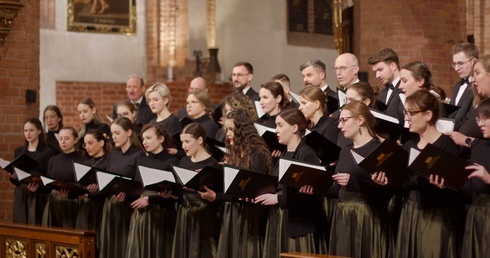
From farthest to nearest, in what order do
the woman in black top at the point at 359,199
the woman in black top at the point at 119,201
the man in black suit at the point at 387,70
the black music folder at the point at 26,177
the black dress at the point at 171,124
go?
the black music folder at the point at 26,177, the black dress at the point at 171,124, the woman in black top at the point at 119,201, the man in black suit at the point at 387,70, the woman in black top at the point at 359,199

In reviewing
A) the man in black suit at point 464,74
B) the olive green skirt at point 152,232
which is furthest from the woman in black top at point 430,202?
the olive green skirt at point 152,232

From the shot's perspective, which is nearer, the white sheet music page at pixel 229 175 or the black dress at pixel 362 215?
the black dress at pixel 362 215

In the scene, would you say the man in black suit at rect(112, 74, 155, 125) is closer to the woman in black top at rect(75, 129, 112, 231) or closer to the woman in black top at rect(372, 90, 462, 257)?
the woman in black top at rect(75, 129, 112, 231)

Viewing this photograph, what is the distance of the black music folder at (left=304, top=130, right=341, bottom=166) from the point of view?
590 cm

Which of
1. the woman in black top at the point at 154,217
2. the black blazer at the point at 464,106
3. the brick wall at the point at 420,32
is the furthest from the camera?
the brick wall at the point at 420,32

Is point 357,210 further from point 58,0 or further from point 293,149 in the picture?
point 58,0

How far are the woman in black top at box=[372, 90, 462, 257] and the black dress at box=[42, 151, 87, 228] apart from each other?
3691 mm

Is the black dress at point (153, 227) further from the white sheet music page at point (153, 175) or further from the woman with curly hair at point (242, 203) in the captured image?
the woman with curly hair at point (242, 203)

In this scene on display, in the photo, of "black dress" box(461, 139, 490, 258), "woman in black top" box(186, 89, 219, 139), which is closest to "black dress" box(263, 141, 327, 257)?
"black dress" box(461, 139, 490, 258)

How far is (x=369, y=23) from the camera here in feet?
Result: 33.5

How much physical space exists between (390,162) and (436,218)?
42cm

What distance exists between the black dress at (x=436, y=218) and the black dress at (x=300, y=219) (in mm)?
836

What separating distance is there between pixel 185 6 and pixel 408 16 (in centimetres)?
707

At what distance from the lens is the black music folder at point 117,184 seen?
23.0 ft
